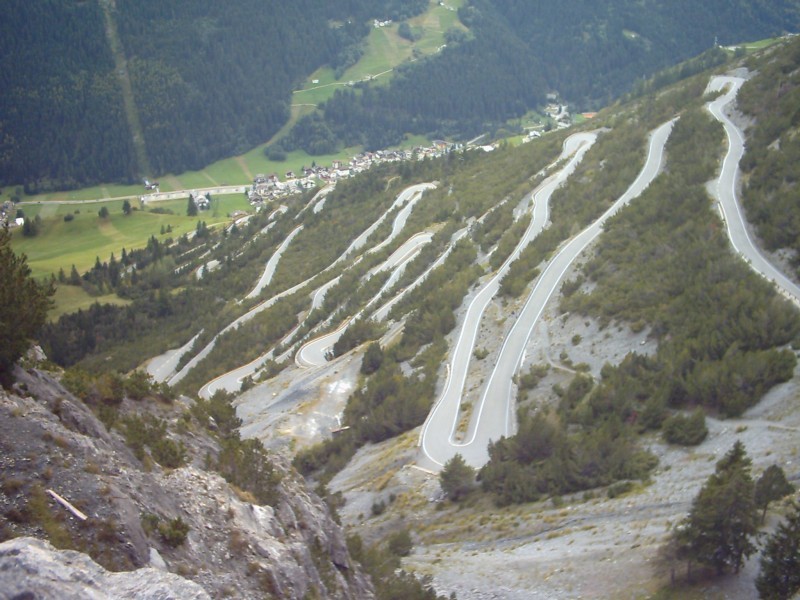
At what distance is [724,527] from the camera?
1791 centimetres

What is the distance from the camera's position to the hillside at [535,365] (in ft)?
72.3

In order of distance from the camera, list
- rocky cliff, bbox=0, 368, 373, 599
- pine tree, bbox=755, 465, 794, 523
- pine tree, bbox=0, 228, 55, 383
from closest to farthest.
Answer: rocky cliff, bbox=0, 368, 373, 599 → pine tree, bbox=0, 228, 55, 383 → pine tree, bbox=755, 465, 794, 523

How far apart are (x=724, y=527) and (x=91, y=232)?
122 meters

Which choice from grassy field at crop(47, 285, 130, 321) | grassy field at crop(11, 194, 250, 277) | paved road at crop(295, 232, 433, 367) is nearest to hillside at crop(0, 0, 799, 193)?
grassy field at crop(11, 194, 250, 277)

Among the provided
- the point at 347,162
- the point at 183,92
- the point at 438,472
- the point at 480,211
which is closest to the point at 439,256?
the point at 480,211

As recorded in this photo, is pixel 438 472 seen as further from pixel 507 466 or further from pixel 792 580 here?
pixel 792 580

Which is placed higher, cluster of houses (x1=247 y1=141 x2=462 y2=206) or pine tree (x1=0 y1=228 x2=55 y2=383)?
cluster of houses (x1=247 y1=141 x2=462 y2=206)

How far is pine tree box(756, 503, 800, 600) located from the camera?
1631cm

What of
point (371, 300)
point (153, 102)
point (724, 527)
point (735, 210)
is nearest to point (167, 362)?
point (371, 300)

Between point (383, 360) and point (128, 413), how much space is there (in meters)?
23.8

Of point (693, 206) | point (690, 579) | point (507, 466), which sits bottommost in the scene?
point (690, 579)

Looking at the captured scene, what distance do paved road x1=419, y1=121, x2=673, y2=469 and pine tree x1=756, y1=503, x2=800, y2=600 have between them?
15.3 meters

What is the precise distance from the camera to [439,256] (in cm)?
6009

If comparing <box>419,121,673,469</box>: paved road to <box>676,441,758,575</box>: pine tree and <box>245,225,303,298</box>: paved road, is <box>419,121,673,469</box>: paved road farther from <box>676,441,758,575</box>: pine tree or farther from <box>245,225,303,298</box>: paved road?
<box>245,225,303,298</box>: paved road
